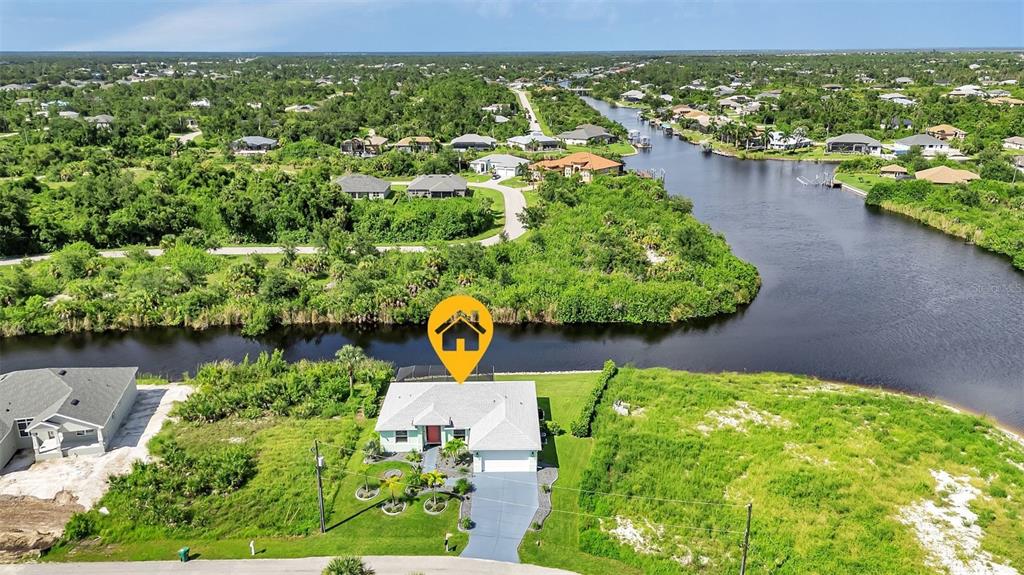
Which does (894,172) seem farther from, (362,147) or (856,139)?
(362,147)

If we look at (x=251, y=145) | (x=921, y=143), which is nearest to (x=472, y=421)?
(x=251, y=145)

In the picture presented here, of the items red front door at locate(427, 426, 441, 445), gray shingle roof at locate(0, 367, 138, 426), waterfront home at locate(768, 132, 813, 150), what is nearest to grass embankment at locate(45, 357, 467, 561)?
red front door at locate(427, 426, 441, 445)

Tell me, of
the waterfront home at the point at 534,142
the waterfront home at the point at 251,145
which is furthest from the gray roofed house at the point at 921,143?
the waterfront home at the point at 251,145

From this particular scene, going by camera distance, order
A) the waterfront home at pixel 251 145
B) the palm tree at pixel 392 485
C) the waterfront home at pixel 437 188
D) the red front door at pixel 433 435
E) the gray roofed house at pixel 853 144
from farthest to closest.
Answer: the gray roofed house at pixel 853 144, the waterfront home at pixel 251 145, the waterfront home at pixel 437 188, the red front door at pixel 433 435, the palm tree at pixel 392 485

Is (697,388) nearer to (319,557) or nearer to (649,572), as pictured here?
(649,572)

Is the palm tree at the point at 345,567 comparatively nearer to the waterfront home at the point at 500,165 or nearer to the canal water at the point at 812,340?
the canal water at the point at 812,340

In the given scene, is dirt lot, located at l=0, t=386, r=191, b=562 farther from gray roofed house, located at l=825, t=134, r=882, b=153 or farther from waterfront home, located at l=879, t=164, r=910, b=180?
gray roofed house, located at l=825, t=134, r=882, b=153
